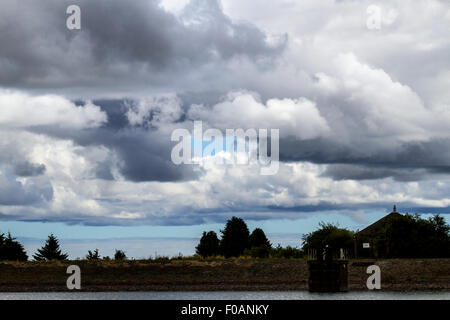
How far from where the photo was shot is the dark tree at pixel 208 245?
9981 centimetres

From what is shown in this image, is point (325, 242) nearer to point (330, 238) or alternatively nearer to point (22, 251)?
point (330, 238)

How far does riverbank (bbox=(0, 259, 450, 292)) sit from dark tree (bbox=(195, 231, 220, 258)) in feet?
77.5

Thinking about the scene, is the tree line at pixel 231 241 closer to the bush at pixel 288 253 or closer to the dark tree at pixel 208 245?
the dark tree at pixel 208 245

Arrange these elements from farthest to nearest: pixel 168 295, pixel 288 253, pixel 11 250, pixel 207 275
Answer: pixel 11 250 → pixel 288 253 → pixel 207 275 → pixel 168 295

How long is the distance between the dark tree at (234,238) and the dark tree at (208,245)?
103cm

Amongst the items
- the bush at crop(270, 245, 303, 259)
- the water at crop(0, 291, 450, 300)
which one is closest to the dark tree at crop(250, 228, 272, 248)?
the bush at crop(270, 245, 303, 259)

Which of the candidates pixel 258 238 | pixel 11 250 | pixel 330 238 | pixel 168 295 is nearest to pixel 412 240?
pixel 330 238

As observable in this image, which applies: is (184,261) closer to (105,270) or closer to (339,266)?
(105,270)

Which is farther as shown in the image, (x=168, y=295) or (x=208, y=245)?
(x=208, y=245)

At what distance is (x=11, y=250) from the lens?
94938mm

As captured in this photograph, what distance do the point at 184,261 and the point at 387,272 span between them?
21188 mm

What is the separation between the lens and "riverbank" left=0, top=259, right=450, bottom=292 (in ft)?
221

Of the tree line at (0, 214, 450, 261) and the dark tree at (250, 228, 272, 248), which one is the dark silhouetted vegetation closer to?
the tree line at (0, 214, 450, 261)

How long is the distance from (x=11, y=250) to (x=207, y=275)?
114ft
